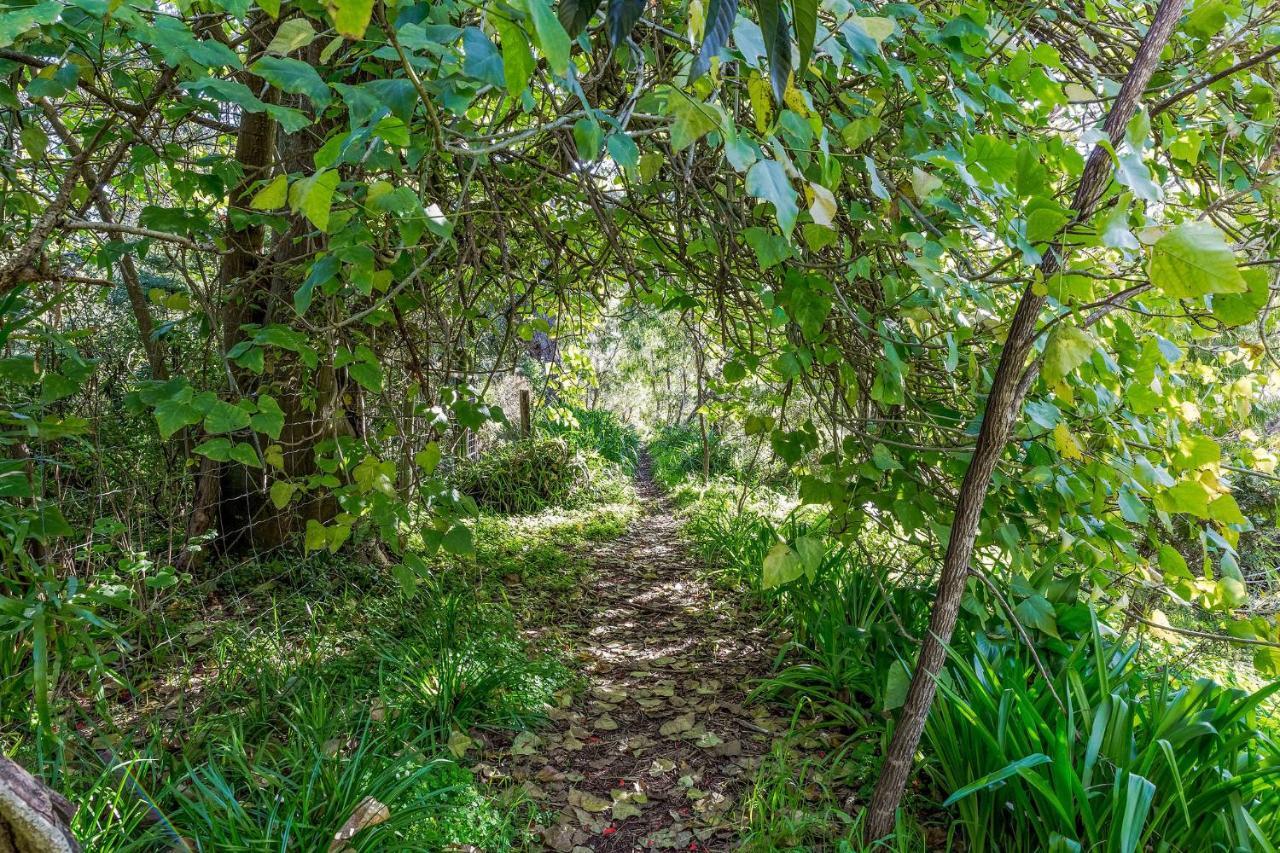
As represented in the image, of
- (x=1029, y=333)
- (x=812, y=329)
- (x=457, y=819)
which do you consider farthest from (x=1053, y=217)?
(x=457, y=819)

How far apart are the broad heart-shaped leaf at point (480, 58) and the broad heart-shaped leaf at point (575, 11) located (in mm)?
337

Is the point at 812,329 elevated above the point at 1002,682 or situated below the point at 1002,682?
above

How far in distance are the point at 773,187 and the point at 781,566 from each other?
3.63ft

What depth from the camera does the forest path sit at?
2312mm

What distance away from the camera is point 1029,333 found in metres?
1.66

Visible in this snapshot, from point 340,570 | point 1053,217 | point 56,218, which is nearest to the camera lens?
point 1053,217

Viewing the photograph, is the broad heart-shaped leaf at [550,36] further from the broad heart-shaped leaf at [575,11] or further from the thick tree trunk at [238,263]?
the thick tree trunk at [238,263]

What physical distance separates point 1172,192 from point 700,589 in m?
3.43

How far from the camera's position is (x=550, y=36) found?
614 mm

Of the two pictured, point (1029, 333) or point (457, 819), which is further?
point (457, 819)

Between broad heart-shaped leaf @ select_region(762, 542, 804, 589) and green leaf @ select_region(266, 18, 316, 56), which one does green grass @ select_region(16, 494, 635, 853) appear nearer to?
broad heart-shaped leaf @ select_region(762, 542, 804, 589)

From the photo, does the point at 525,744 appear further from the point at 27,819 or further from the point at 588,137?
the point at 588,137

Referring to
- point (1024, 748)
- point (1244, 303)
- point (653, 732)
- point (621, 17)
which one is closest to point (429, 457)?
point (653, 732)

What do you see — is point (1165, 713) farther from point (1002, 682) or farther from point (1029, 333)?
point (1029, 333)
